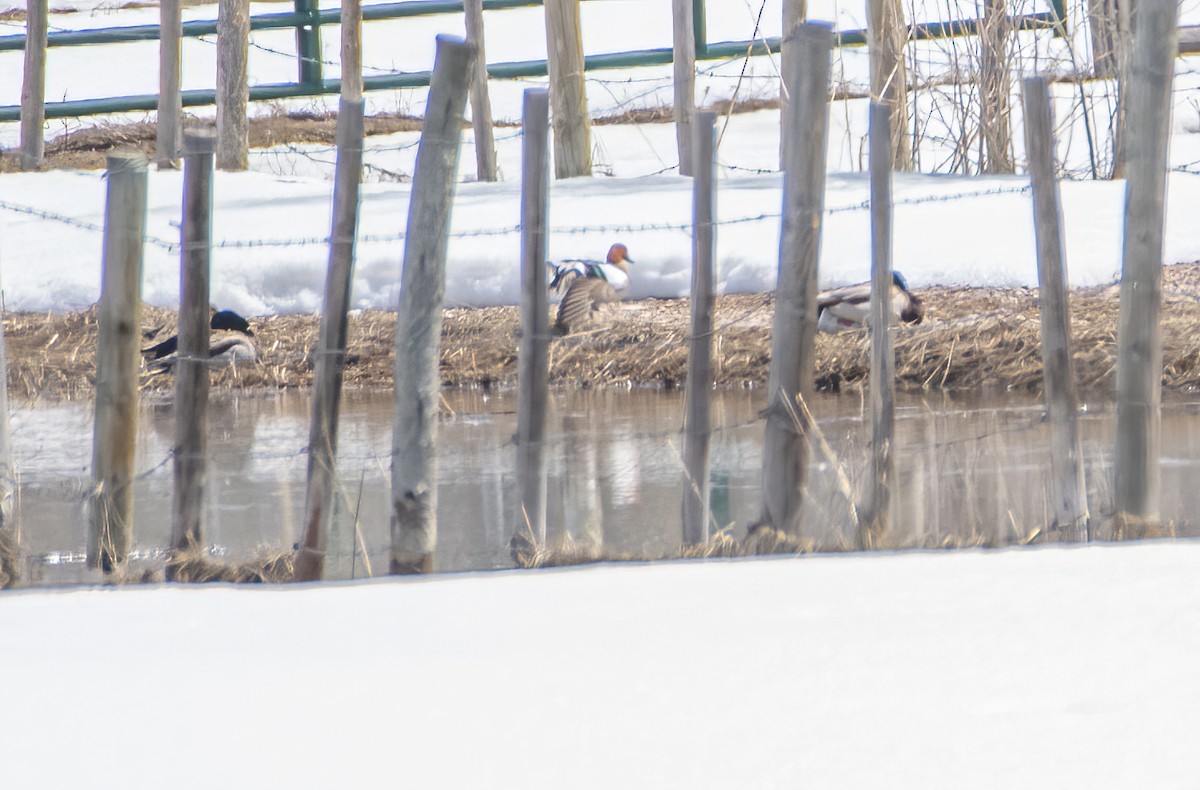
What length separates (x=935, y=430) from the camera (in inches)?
301

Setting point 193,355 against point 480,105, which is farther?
point 480,105

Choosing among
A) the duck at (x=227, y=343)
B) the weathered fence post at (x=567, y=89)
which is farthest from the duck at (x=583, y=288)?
the weathered fence post at (x=567, y=89)

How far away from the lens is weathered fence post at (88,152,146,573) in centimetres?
440

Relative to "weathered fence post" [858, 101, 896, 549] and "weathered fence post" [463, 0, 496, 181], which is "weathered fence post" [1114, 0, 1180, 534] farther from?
"weathered fence post" [463, 0, 496, 181]

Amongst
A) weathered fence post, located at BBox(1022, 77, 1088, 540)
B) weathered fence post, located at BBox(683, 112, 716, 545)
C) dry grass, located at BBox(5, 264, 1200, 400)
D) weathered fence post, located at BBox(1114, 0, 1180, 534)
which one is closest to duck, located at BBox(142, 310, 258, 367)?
dry grass, located at BBox(5, 264, 1200, 400)

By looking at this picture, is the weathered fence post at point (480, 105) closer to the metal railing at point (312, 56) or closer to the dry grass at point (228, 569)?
the metal railing at point (312, 56)

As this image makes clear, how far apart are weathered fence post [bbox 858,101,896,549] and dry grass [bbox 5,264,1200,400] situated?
3.91 meters

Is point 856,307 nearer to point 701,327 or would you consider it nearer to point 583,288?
point 583,288

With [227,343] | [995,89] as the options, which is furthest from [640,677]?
[995,89]

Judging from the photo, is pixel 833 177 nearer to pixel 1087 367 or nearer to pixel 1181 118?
pixel 1087 367

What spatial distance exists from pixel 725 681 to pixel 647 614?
546 millimetres

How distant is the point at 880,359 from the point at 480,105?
386 inches

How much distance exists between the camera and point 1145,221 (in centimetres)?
421

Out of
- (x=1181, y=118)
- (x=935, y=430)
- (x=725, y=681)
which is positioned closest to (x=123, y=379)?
(x=725, y=681)
